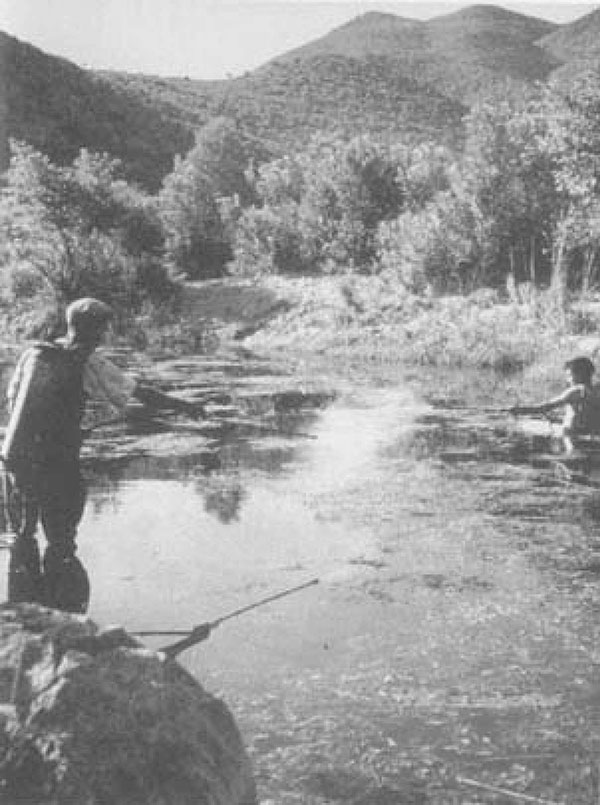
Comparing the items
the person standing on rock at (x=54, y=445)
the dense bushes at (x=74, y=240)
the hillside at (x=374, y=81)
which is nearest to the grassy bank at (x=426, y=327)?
the dense bushes at (x=74, y=240)

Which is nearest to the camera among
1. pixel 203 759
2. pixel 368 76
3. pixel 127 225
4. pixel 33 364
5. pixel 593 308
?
pixel 203 759

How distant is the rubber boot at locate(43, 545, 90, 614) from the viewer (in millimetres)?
→ 5902

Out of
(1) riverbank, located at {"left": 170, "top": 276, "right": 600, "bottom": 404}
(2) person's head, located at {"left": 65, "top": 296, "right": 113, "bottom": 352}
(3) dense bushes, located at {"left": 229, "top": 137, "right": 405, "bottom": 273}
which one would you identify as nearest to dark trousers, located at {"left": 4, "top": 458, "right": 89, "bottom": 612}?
(2) person's head, located at {"left": 65, "top": 296, "right": 113, "bottom": 352}

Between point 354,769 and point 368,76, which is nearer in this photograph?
point 354,769

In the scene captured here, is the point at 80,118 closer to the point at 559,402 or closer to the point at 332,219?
the point at 332,219

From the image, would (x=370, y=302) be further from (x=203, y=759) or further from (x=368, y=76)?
(x=368, y=76)

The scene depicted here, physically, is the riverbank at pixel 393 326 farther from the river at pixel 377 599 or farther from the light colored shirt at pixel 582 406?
the river at pixel 377 599

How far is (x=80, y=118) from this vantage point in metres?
65.7

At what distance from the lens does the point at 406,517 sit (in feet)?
29.8

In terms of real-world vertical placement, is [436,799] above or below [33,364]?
below

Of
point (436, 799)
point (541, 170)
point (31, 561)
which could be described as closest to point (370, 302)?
point (541, 170)

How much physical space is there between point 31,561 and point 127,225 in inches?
1066

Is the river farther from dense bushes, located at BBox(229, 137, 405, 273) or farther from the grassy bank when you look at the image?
dense bushes, located at BBox(229, 137, 405, 273)

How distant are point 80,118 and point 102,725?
2605 inches
